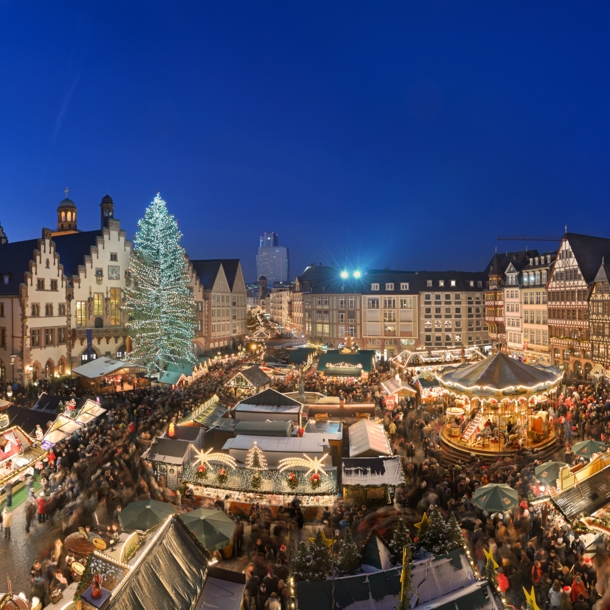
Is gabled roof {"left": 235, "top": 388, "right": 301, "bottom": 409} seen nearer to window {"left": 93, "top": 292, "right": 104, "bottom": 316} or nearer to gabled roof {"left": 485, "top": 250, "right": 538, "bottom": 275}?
window {"left": 93, "top": 292, "right": 104, "bottom": 316}

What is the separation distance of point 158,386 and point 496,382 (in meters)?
22.0

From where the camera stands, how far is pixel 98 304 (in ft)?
136

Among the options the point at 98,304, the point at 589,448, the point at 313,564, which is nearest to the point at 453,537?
the point at 313,564

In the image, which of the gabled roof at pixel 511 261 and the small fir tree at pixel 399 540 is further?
the gabled roof at pixel 511 261

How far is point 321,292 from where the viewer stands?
59469mm

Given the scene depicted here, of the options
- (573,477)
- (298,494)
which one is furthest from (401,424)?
(573,477)

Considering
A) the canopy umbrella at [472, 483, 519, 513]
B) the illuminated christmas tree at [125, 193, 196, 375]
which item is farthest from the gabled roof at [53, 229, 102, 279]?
the canopy umbrella at [472, 483, 519, 513]

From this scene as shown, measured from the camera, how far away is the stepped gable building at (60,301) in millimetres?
34781

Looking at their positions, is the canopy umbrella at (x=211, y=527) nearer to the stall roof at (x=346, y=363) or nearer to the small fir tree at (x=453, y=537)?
the small fir tree at (x=453, y=537)

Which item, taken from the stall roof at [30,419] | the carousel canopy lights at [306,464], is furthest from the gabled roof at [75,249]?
the carousel canopy lights at [306,464]

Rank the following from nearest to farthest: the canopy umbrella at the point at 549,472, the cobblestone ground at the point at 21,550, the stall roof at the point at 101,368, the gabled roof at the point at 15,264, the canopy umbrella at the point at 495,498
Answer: the cobblestone ground at the point at 21,550 → the canopy umbrella at the point at 495,498 → the canopy umbrella at the point at 549,472 → the stall roof at the point at 101,368 → the gabled roof at the point at 15,264

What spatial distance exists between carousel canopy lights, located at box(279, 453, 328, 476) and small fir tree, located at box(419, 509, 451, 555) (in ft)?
19.8

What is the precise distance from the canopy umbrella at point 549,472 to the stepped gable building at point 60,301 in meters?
33.9

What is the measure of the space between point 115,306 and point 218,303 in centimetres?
1362
